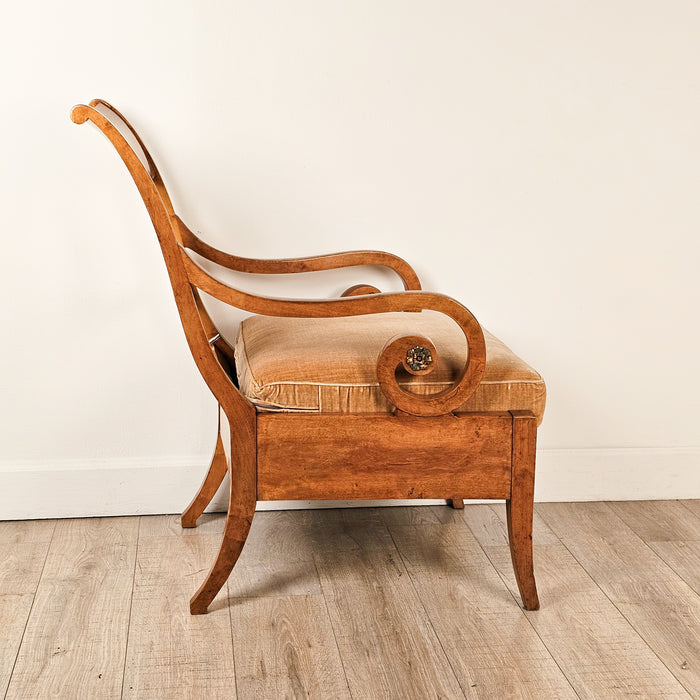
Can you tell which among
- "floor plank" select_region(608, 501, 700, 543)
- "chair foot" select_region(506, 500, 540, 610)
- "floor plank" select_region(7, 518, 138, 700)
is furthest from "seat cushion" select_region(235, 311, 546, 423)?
"floor plank" select_region(608, 501, 700, 543)

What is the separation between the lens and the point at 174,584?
64.4 inches

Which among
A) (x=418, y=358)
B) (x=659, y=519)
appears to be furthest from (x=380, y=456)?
(x=659, y=519)

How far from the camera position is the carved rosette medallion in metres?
1.41

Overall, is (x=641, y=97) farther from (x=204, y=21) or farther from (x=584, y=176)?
(x=204, y=21)

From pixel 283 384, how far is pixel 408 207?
66cm

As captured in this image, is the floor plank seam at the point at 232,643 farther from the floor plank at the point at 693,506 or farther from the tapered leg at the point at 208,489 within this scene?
the floor plank at the point at 693,506

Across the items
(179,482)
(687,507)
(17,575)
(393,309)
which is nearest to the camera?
(393,309)

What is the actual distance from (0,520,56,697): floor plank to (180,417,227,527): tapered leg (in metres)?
0.30

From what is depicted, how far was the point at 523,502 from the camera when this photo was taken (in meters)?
1.52

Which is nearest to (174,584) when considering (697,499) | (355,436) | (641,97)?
(355,436)

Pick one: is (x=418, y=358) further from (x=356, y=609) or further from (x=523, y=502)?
(x=356, y=609)

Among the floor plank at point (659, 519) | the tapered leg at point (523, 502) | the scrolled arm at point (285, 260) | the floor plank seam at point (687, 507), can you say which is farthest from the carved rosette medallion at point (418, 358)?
the floor plank seam at point (687, 507)

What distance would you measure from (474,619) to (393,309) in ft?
1.91

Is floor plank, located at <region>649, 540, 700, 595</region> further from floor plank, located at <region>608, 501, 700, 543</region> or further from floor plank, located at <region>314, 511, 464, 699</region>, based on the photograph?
floor plank, located at <region>314, 511, 464, 699</region>
